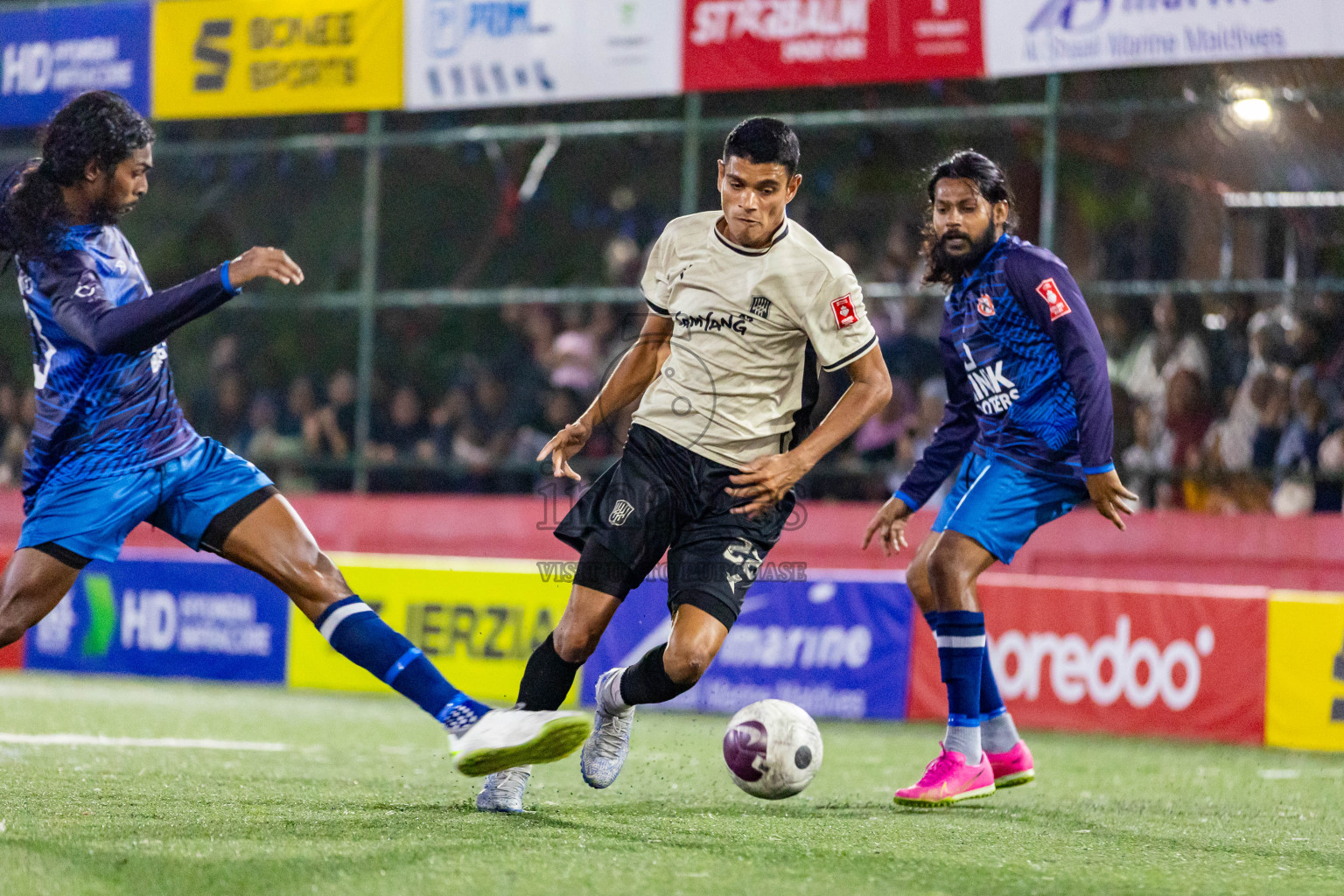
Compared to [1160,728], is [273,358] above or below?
above

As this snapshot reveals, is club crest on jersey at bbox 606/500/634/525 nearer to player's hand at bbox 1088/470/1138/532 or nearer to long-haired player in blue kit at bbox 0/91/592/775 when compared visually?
long-haired player in blue kit at bbox 0/91/592/775

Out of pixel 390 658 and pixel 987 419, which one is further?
pixel 987 419

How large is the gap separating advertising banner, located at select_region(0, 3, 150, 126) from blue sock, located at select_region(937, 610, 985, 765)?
10991 mm

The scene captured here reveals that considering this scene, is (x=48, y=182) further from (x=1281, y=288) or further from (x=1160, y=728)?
(x=1281, y=288)

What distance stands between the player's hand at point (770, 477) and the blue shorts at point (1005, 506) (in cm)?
123

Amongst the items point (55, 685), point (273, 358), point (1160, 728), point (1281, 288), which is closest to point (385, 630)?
point (1160, 728)

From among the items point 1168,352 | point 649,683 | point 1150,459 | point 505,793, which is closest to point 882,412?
point 1150,459

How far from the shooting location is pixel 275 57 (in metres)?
14.3

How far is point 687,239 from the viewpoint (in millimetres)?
5582

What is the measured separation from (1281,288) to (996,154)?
8.14 feet

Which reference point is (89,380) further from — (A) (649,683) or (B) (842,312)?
(B) (842,312)

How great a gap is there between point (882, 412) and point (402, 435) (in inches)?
185

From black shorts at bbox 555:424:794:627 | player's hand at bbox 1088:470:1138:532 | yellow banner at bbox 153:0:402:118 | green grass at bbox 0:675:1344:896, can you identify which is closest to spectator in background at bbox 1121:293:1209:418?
green grass at bbox 0:675:1344:896

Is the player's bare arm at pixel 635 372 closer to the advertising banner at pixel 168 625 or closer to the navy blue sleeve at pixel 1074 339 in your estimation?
the navy blue sleeve at pixel 1074 339
